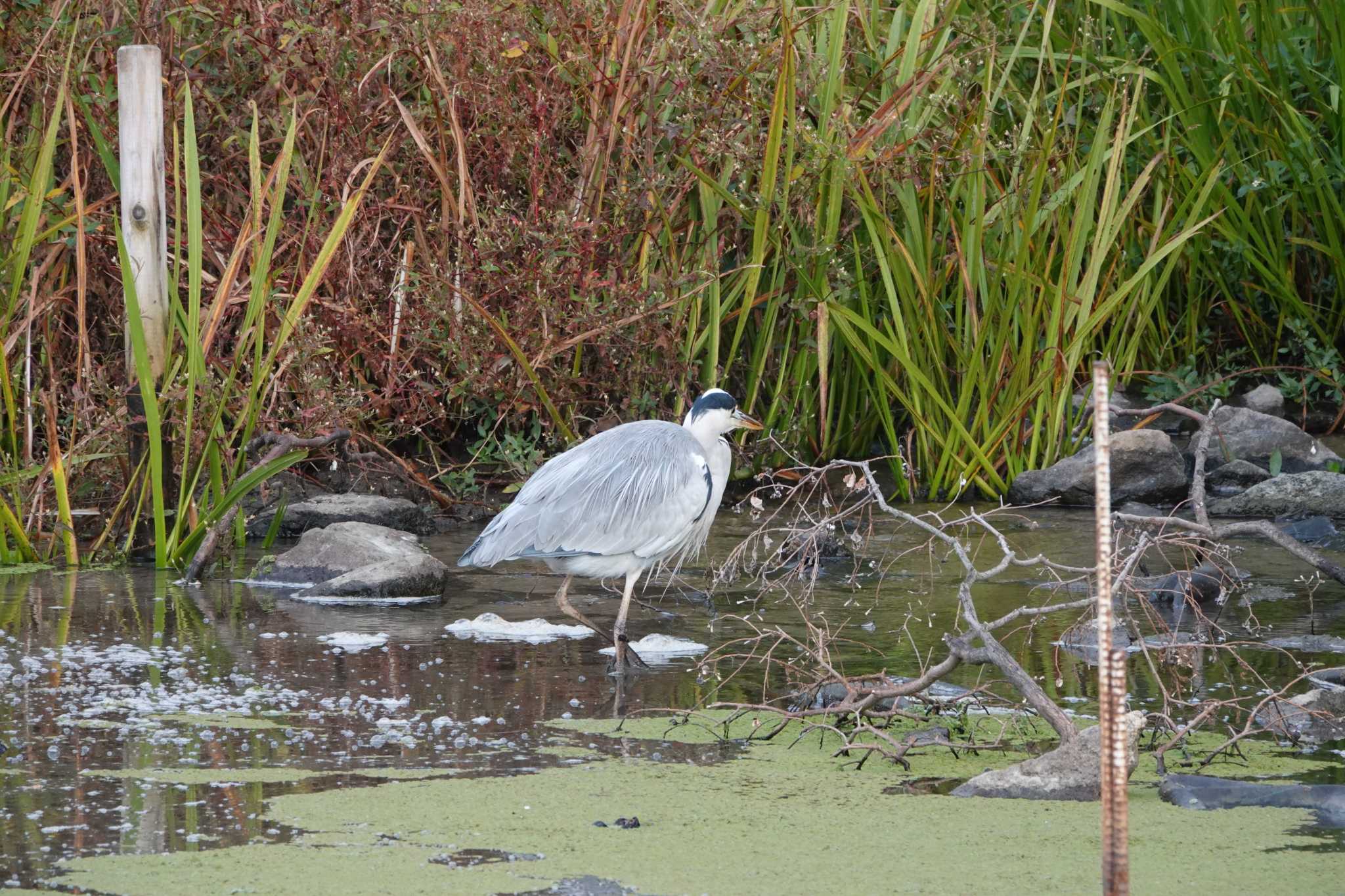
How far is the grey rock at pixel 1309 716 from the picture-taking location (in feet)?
12.5

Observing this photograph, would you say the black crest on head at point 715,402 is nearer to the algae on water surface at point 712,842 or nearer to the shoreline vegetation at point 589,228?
the shoreline vegetation at point 589,228

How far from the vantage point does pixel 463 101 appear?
24.4 feet

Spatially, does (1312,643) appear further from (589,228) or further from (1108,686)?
(589,228)

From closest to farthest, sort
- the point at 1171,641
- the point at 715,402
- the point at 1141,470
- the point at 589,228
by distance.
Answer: the point at 1171,641, the point at 715,402, the point at 589,228, the point at 1141,470

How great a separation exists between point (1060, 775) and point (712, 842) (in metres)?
0.76

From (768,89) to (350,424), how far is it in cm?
240

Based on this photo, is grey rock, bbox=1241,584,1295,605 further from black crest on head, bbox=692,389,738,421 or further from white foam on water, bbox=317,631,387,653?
white foam on water, bbox=317,631,387,653

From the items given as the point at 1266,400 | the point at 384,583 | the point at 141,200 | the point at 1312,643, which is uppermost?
the point at 141,200

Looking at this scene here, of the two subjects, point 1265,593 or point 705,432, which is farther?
point 1265,593

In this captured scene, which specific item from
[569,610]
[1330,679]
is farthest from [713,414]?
[1330,679]

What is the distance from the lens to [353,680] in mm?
4445

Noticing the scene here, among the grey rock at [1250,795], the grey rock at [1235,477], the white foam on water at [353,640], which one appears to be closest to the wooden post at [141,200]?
the white foam on water at [353,640]

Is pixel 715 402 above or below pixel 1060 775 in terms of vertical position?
above

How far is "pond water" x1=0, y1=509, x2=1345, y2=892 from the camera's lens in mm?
3316
